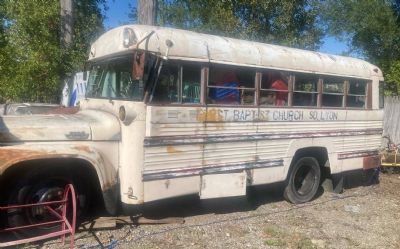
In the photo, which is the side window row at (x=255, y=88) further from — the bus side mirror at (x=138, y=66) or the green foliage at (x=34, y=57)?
the green foliage at (x=34, y=57)

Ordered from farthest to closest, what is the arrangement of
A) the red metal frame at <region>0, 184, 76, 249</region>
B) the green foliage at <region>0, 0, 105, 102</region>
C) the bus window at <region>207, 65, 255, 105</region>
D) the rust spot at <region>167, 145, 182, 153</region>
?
the green foliage at <region>0, 0, 105, 102</region>
the bus window at <region>207, 65, 255, 105</region>
the rust spot at <region>167, 145, 182, 153</region>
the red metal frame at <region>0, 184, 76, 249</region>

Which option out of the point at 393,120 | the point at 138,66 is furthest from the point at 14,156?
the point at 393,120

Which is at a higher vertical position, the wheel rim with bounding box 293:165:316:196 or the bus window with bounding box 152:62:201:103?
the bus window with bounding box 152:62:201:103

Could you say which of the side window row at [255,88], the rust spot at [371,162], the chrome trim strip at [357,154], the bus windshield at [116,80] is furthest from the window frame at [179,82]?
the rust spot at [371,162]

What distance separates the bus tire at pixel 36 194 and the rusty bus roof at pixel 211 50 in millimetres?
1677

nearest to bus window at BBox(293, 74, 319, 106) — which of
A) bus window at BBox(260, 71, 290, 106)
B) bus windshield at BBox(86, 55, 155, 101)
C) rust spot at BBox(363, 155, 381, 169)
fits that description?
bus window at BBox(260, 71, 290, 106)

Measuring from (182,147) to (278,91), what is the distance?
1963 millimetres

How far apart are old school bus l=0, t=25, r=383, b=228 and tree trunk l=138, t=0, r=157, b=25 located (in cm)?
366

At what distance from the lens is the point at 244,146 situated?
6.26 metres

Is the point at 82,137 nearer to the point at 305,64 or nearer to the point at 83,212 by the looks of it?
the point at 83,212

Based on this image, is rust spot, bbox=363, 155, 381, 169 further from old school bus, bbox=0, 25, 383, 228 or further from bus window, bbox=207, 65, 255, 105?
bus window, bbox=207, 65, 255, 105

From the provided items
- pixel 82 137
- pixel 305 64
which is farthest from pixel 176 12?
pixel 82 137

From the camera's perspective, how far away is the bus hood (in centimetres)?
469

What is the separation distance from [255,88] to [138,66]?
203 centimetres
